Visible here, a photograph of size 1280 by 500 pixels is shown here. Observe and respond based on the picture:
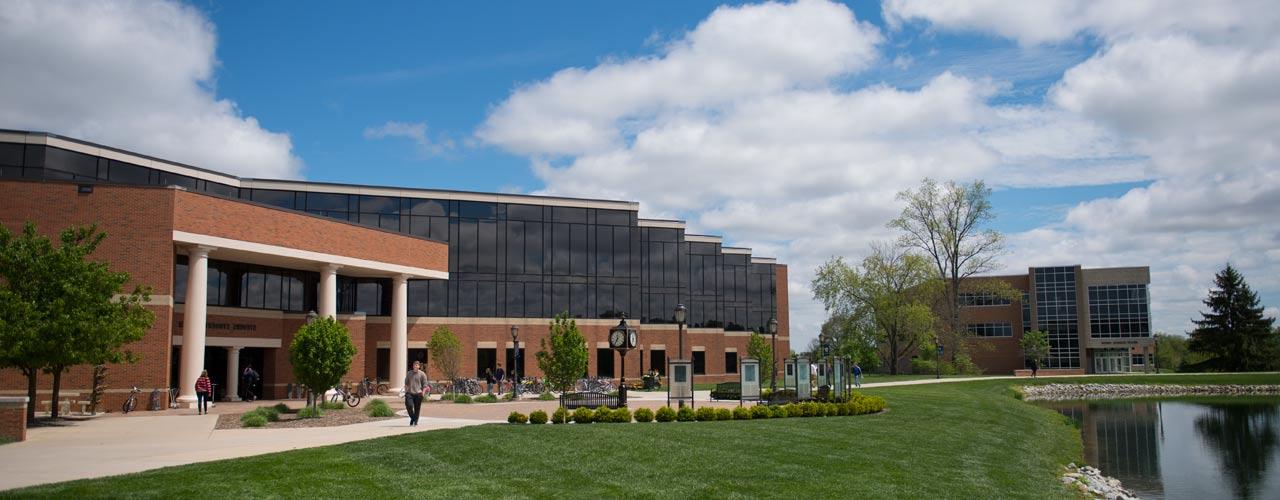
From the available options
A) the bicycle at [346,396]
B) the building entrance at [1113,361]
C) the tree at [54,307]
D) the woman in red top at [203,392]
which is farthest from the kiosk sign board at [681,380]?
the building entrance at [1113,361]

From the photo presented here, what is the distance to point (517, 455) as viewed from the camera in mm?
15805

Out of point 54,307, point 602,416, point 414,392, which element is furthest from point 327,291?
point 602,416

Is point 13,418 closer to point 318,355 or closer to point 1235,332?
point 318,355

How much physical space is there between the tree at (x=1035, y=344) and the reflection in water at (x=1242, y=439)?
3536 centimetres

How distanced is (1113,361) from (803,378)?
74.5m

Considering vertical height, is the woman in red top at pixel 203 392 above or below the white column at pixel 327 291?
below

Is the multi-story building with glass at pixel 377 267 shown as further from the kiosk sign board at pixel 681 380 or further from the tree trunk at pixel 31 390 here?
the kiosk sign board at pixel 681 380

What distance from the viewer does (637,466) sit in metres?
15.1

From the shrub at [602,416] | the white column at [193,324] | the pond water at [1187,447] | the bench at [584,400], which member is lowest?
the pond water at [1187,447]

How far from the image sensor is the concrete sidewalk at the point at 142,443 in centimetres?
1452

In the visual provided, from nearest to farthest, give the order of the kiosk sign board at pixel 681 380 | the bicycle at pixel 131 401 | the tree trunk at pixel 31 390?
1. the tree trunk at pixel 31 390
2. the kiosk sign board at pixel 681 380
3. the bicycle at pixel 131 401

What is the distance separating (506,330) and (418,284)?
642 centimetres

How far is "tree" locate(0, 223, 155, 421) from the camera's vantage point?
22969 mm

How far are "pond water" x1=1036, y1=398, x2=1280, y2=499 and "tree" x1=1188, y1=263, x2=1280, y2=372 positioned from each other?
3501 cm
